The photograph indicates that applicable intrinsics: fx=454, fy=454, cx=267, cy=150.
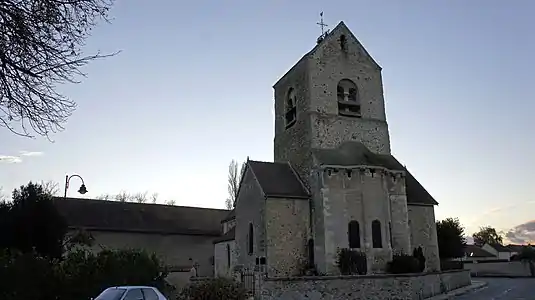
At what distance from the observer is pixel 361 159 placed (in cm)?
2575

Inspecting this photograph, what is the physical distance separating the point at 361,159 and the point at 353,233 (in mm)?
4325

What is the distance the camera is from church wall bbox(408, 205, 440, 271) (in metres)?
27.4

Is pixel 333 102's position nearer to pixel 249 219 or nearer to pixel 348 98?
pixel 348 98

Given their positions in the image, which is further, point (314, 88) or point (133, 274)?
point (314, 88)

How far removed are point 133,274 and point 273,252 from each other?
30.8 feet

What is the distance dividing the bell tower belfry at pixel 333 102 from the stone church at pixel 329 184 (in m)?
0.06

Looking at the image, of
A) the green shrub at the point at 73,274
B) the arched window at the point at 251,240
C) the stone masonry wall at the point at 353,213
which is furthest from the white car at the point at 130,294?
the arched window at the point at 251,240

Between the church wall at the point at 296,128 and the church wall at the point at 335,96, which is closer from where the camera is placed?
the church wall at the point at 296,128

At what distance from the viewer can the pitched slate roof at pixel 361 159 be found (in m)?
25.4

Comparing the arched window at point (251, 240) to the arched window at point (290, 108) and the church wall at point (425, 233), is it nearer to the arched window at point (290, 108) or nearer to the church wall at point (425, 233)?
the arched window at point (290, 108)

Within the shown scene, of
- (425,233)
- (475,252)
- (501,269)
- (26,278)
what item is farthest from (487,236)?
(26,278)

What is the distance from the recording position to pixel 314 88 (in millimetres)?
27156

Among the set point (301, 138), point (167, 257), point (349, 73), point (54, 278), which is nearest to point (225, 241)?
point (167, 257)

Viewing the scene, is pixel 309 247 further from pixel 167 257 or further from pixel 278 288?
pixel 167 257
